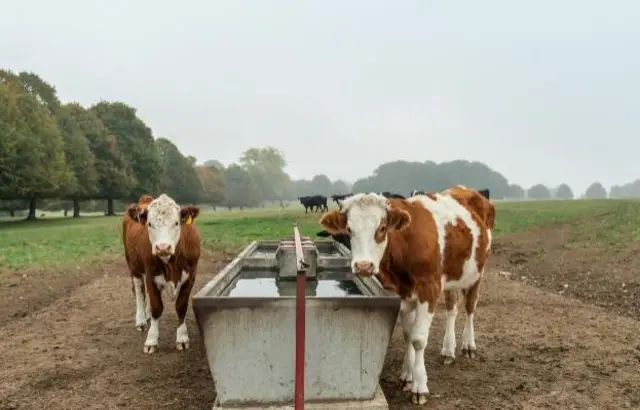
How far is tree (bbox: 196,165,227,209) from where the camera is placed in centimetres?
8662

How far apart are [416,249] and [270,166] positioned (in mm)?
145367

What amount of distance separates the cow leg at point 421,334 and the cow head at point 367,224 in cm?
86

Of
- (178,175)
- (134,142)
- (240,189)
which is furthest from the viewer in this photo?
(240,189)

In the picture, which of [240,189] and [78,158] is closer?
[78,158]

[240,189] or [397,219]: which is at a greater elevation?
[240,189]

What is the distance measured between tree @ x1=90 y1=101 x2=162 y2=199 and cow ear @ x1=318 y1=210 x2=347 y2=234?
53.0 m

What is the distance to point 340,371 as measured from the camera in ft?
17.9

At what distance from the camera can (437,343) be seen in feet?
27.6

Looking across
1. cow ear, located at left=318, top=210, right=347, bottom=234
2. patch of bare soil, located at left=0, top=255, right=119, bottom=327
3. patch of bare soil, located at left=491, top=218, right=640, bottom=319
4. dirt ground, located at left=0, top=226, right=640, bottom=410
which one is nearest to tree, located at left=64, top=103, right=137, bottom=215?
patch of bare soil, located at left=0, top=255, right=119, bottom=327

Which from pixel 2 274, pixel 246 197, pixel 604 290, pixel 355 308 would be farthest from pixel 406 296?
pixel 246 197

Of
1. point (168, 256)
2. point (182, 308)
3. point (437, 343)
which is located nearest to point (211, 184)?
point (182, 308)

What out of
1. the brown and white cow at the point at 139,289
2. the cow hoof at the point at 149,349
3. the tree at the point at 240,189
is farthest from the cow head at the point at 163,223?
the tree at the point at 240,189

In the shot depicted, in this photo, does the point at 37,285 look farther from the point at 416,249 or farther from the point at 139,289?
the point at 416,249

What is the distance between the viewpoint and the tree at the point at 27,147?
3419 centimetres
